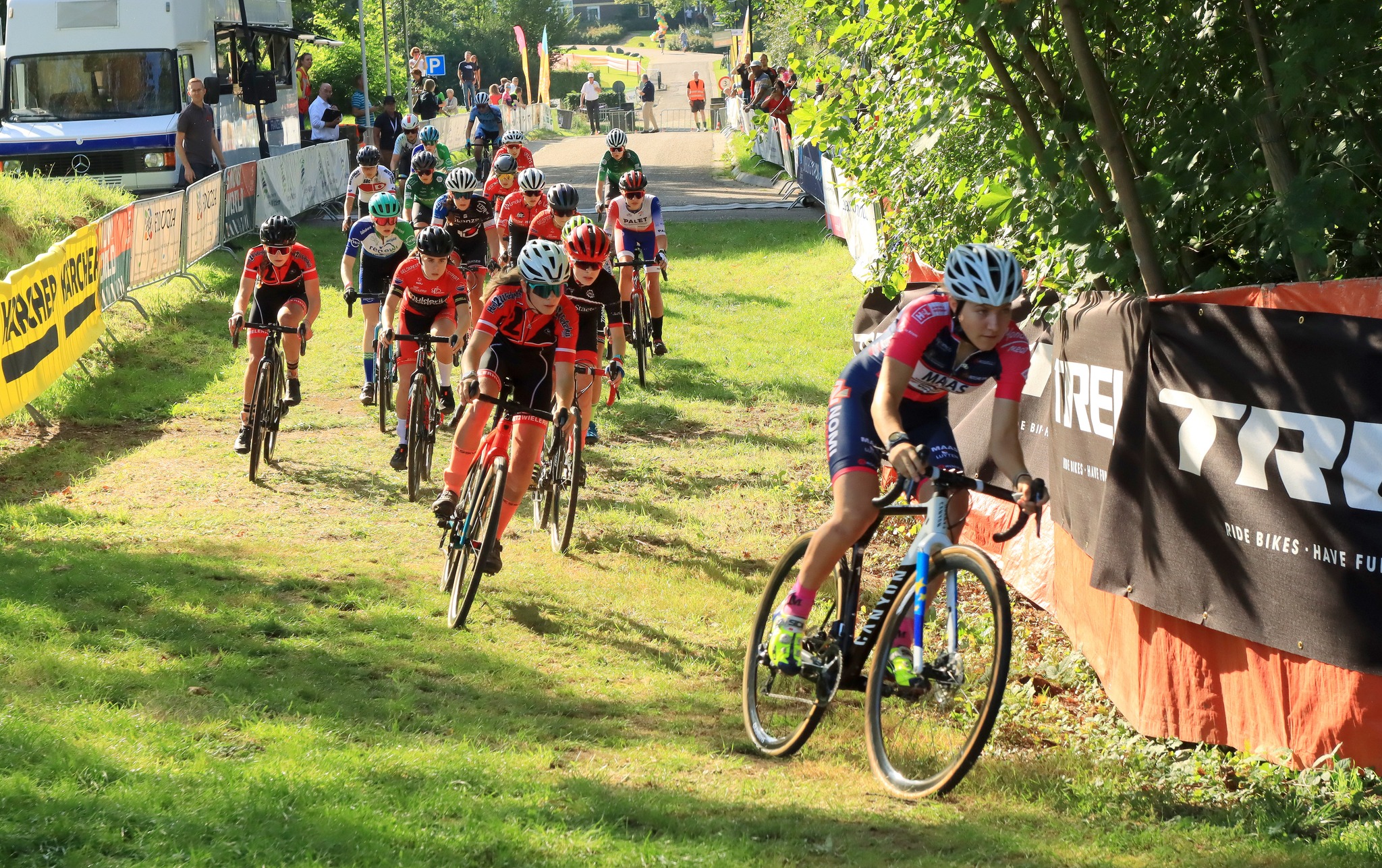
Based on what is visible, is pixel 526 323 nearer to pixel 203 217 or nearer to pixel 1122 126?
pixel 1122 126

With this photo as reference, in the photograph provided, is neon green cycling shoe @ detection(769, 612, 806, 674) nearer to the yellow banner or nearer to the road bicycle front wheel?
the road bicycle front wheel

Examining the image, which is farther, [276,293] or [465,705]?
[276,293]

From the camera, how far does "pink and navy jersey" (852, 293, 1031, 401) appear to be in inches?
217

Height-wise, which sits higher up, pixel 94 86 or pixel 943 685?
pixel 94 86

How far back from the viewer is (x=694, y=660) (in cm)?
766

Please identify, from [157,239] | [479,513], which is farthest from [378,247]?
[157,239]

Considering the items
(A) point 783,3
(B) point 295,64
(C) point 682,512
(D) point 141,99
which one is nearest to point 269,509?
(C) point 682,512

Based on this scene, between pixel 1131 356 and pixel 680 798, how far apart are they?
3.08m

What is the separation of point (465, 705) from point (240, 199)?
64.0 ft

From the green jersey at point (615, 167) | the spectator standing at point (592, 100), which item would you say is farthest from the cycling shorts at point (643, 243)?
the spectator standing at point (592, 100)

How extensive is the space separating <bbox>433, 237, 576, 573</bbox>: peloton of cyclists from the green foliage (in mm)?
1979

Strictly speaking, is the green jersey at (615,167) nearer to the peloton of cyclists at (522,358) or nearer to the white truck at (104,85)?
the white truck at (104,85)

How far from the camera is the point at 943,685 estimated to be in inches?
203

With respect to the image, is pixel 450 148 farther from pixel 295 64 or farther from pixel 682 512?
pixel 682 512
